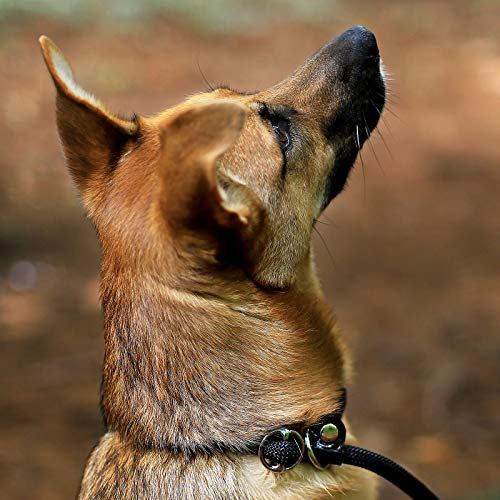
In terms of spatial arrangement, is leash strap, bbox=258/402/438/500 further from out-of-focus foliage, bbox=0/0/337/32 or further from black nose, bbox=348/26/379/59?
out-of-focus foliage, bbox=0/0/337/32

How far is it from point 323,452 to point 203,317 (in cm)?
77

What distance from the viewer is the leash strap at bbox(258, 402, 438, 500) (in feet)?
10.3

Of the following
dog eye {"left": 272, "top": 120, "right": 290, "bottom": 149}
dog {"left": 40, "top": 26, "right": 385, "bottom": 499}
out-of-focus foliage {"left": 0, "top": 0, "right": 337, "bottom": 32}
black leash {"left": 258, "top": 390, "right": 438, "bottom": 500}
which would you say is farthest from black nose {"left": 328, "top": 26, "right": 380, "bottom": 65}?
out-of-focus foliage {"left": 0, "top": 0, "right": 337, "bottom": 32}

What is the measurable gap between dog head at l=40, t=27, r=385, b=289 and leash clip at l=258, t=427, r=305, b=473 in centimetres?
62

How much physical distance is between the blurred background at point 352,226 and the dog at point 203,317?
242 cm

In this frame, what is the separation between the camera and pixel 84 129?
3465mm

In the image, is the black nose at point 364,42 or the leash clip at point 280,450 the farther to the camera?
the black nose at point 364,42

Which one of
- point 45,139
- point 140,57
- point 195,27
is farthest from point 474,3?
point 45,139

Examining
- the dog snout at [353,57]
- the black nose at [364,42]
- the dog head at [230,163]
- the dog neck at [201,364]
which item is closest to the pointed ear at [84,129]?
the dog head at [230,163]

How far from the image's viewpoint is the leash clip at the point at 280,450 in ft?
10.3

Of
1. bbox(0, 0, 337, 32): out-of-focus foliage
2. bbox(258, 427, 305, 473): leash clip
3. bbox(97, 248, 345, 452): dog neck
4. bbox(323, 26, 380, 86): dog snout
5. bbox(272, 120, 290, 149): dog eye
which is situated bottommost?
bbox(258, 427, 305, 473): leash clip

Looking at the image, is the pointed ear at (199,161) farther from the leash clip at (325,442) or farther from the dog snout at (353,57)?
the dog snout at (353,57)

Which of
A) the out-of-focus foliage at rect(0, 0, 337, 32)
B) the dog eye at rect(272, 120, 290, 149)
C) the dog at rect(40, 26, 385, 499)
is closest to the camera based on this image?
the dog at rect(40, 26, 385, 499)

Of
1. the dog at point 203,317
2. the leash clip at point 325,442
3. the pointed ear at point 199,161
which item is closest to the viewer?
the pointed ear at point 199,161
